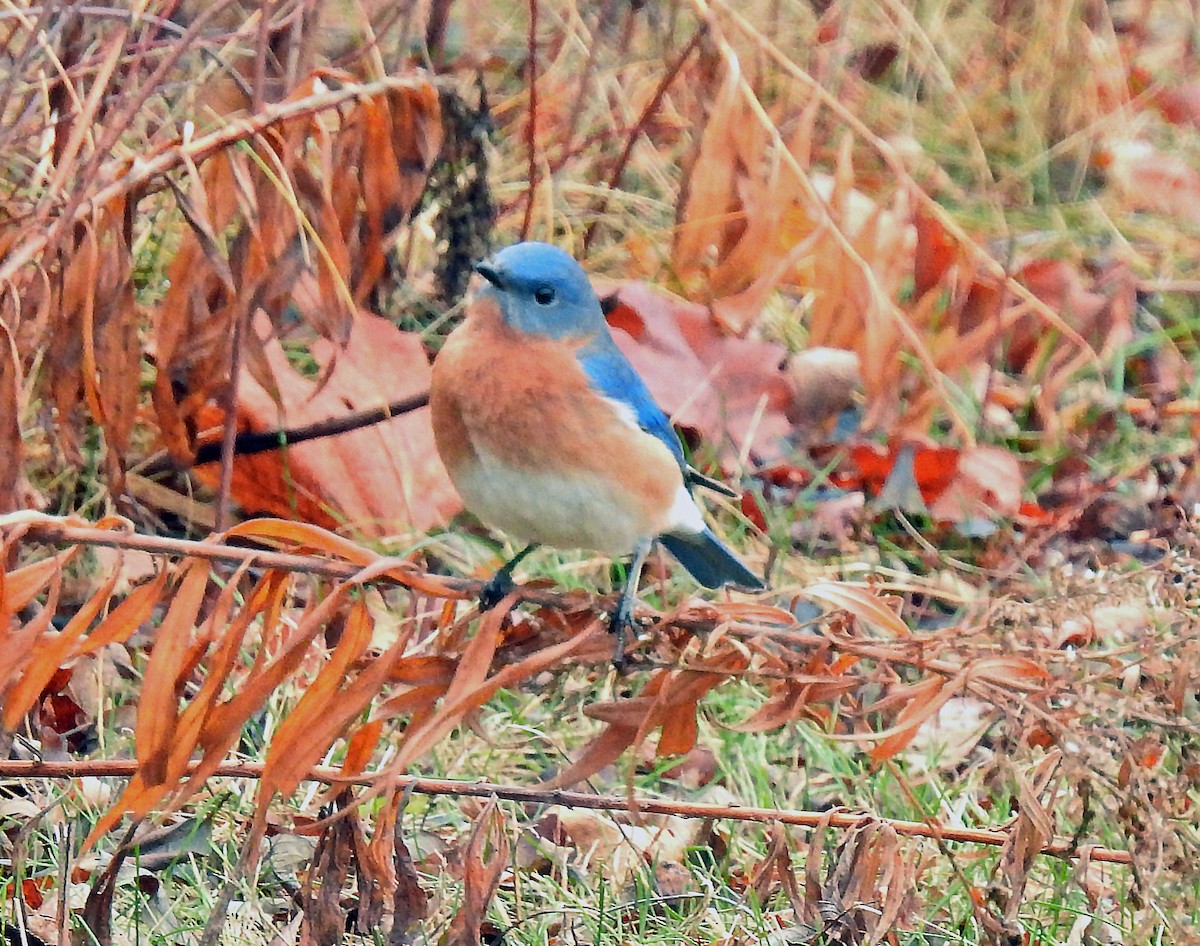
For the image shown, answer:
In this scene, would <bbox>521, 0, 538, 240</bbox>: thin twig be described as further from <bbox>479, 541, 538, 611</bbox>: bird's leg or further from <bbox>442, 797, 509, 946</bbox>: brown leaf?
<bbox>442, 797, 509, 946</bbox>: brown leaf

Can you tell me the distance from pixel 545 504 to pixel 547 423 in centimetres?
16

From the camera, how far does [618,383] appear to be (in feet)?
11.4

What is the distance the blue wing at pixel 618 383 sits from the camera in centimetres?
342

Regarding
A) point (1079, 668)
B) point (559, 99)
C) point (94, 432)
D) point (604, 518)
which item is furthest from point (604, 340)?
point (559, 99)

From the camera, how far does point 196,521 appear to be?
4500mm

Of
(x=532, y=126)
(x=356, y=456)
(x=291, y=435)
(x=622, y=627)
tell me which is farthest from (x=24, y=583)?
(x=532, y=126)

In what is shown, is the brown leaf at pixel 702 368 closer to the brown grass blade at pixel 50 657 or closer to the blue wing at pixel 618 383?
the blue wing at pixel 618 383

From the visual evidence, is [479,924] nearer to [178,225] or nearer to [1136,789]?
[1136,789]

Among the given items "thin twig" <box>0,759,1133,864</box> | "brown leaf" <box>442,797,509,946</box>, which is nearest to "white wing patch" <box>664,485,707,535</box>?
"thin twig" <box>0,759,1133,864</box>

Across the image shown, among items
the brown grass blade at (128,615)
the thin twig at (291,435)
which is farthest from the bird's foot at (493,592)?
the thin twig at (291,435)

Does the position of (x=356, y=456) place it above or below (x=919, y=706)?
below

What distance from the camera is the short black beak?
340 centimetres

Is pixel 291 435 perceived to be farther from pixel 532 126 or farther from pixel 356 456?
pixel 532 126

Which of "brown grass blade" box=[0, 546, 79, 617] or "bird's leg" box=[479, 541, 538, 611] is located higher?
"brown grass blade" box=[0, 546, 79, 617]
